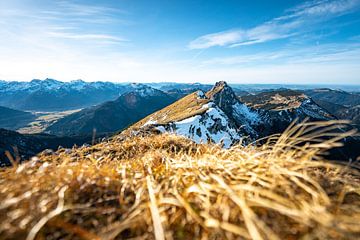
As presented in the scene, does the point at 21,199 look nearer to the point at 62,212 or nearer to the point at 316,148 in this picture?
the point at 62,212

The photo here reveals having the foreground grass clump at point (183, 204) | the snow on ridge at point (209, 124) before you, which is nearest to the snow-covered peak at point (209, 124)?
the snow on ridge at point (209, 124)

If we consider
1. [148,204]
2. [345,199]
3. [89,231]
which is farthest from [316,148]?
[89,231]

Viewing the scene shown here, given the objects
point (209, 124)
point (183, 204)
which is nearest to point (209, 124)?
point (209, 124)

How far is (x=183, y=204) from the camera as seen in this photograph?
2490 millimetres

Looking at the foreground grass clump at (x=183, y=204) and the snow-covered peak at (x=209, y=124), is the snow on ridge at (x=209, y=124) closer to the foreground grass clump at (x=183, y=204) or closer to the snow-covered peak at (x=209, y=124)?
the snow-covered peak at (x=209, y=124)

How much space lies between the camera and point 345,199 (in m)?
2.89

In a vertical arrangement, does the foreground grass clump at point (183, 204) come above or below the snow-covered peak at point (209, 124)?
above

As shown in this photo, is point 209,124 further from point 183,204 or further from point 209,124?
point 183,204

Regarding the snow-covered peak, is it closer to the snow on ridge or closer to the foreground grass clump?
the snow on ridge

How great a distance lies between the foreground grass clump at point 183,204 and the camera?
215 centimetres

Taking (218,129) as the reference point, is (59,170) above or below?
above

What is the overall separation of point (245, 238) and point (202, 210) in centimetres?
50

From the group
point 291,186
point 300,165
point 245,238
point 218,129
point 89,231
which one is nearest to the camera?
point 245,238

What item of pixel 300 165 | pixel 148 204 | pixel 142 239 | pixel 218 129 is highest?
pixel 300 165
